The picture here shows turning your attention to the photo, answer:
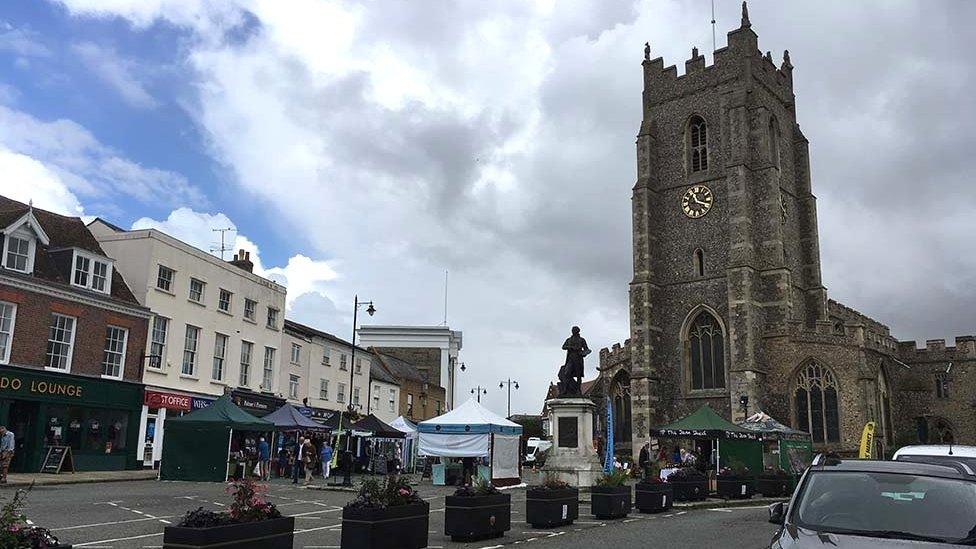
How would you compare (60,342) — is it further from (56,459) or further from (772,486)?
(772,486)

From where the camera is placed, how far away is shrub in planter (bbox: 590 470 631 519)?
1569 centimetres

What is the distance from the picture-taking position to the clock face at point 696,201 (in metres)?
44.7

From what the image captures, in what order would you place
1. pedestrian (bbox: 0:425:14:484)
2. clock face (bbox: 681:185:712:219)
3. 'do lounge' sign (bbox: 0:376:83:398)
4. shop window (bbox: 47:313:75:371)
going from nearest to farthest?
1. pedestrian (bbox: 0:425:14:484)
2. 'do lounge' sign (bbox: 0:376:83:398)
3. shop window (bbox: 47:313:75:371)
4. clock face (bbox: 681:185:712:219)

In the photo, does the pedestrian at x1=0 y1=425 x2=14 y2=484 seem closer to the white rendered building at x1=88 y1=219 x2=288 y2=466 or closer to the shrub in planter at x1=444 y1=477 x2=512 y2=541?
the white rendered building at x1=88 y1=219 x2=288 y2=466

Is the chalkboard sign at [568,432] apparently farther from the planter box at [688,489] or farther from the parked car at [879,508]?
the parked car at [879,508]

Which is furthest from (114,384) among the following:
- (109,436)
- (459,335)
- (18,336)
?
(459,335)

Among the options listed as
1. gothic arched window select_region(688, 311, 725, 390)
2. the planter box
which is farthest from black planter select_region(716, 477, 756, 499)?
gothic arched window select_region(688, 311, 725, 390)

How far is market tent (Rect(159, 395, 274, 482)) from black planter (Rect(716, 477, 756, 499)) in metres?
14.2

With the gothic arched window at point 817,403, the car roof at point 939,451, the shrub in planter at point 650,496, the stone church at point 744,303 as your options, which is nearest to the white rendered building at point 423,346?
the stone church at point 744,303

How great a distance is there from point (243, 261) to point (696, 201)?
2548cm

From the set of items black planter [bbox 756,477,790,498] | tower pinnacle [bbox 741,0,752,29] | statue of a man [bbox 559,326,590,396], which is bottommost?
black planter [bbox 756,477,790,498]

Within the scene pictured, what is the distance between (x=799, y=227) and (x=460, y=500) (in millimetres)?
40300

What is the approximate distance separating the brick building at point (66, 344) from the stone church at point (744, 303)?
25.6 metres

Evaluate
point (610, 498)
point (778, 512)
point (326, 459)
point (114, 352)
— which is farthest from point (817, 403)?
point (778, 512)
